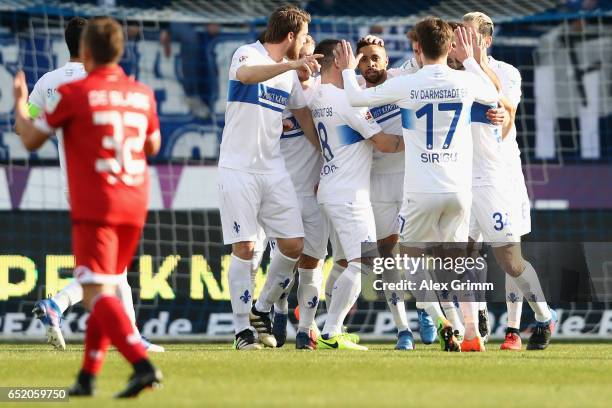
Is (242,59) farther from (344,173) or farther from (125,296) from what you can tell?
(125,296)

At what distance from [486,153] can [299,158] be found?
1.52 meters

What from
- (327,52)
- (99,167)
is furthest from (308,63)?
(99,167)

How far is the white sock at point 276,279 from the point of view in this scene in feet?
34.8

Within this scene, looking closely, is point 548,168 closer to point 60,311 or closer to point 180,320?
point 180,320

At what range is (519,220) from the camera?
10359 millimetres

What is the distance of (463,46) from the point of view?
992 cm

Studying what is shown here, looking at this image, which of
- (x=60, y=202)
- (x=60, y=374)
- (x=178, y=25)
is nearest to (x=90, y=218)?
(x=60, y=374)

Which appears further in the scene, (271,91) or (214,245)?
(214,245)

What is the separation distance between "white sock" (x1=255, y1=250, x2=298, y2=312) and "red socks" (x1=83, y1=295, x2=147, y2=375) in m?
4.05

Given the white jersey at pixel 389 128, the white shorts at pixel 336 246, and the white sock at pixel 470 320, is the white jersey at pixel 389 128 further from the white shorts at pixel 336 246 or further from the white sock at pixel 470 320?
the white sock at pixel 470 320

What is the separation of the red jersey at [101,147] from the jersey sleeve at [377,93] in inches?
124

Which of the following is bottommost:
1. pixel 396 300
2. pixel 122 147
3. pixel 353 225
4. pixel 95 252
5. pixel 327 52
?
pixel 396 300

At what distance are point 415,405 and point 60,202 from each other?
9401 millimetres

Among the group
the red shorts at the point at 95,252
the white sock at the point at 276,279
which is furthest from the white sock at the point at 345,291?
the red shorts at the point at 95,252
